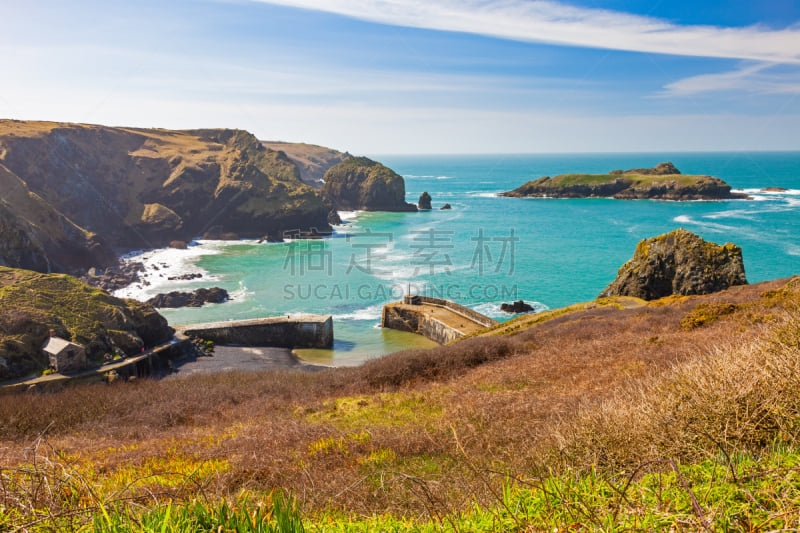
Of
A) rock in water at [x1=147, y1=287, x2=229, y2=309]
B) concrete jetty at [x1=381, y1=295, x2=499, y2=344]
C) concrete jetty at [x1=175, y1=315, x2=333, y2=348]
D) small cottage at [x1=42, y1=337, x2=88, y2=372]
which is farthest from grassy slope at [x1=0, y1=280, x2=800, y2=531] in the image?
rock in water at [x1=147, y1=287, x2=229, y2=309]

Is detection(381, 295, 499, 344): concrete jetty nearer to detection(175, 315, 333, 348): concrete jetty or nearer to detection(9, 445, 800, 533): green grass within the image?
detection(175, 315, 333, 348): concrete jetty

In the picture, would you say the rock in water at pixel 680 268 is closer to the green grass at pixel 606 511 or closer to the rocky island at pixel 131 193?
the green grass at pixel 606 511

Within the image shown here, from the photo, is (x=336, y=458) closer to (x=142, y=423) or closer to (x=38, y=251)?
(x=142, y=423)

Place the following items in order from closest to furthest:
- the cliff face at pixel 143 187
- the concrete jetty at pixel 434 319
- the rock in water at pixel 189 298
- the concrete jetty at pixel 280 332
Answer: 1. the concrete jetty at pixel 434 319
2. the concrete jetty at pixel 280 332
3. the rock in water at pixel 189 298
4. the cliff face at pixel 143 187

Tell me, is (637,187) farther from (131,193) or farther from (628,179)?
(131,193)

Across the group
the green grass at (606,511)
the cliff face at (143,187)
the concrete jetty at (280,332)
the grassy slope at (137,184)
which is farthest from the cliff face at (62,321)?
the grassy slope at (137,184)

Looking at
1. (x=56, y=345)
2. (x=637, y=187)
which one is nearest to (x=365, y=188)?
(x=637, y=187)

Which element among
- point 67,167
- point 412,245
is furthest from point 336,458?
point 67,167
